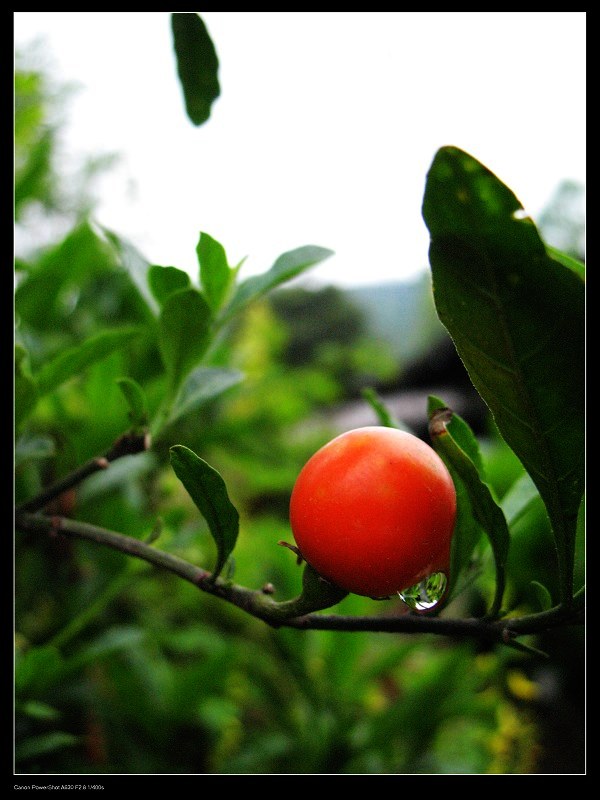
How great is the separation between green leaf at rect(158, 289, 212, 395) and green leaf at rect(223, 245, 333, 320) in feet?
0.11

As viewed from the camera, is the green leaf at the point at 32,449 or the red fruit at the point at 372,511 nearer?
the red fruit at the point at 372,511

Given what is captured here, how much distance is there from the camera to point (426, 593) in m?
0.33

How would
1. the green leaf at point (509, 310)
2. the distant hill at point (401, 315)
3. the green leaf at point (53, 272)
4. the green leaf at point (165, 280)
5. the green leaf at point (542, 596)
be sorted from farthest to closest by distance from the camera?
the distant hill at point (401, 315), the green leaf at point (53, 272), the green leaf at point (165, 280), the green leaf at point (542, 596), the green leaf at point (509, 310)

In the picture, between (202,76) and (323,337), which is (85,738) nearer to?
(202,76)

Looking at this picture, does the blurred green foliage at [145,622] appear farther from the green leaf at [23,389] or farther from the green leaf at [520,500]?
the green leaf at [520,500]

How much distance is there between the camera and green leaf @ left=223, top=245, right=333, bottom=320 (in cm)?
45

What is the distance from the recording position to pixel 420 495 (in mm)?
292

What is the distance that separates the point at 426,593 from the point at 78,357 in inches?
11.7

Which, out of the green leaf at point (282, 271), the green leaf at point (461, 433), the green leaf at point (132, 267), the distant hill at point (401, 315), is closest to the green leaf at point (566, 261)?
the green leaf at point (461, 433)

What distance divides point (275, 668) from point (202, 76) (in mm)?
1055

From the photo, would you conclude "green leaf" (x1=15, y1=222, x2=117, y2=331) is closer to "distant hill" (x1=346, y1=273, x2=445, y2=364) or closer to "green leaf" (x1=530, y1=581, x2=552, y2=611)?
"green leaf" (x1=530, y1=581, x2=552, y2=611)

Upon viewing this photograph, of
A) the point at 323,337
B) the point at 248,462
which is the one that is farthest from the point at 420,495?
the point at 323,337

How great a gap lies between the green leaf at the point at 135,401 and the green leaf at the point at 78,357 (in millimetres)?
66

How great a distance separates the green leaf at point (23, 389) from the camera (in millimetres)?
428
